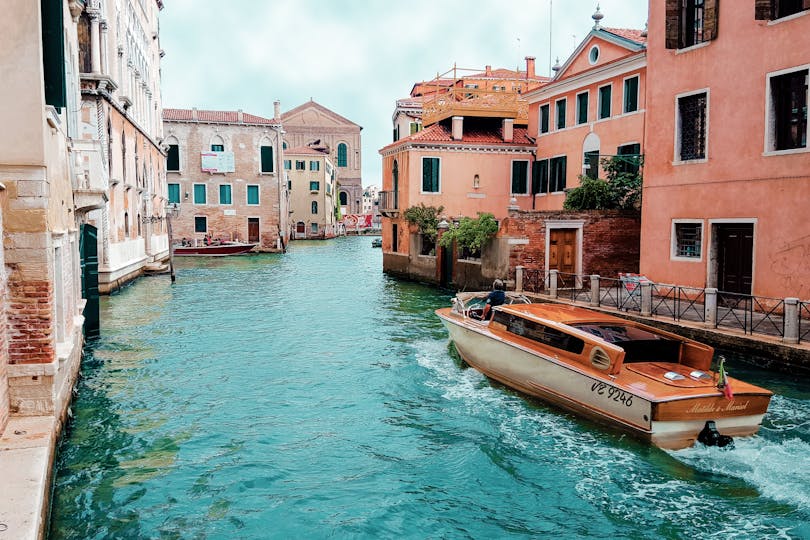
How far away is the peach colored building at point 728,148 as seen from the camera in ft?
44.0

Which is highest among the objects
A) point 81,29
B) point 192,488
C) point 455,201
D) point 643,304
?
point 81,29

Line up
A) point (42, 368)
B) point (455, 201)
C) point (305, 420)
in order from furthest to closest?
point (455, 201) < point (305, 420) < point (42, 368)

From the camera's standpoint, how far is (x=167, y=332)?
53.2ft

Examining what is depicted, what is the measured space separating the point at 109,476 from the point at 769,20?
14138mm

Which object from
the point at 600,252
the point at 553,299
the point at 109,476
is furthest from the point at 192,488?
the point at 600,252

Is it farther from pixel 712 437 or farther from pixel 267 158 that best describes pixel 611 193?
pixel 267 158

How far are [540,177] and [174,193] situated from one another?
98.0ft

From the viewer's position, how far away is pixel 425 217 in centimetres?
2712

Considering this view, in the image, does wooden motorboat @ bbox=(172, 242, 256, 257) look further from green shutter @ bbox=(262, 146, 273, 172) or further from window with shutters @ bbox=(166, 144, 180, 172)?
green shutter @ bbox=(262, 146, 273, 172)

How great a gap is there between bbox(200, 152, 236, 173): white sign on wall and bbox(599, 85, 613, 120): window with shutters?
103 ft

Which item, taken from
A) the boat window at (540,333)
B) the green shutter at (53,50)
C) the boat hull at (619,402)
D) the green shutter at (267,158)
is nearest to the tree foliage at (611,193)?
the boat window at (540,333)

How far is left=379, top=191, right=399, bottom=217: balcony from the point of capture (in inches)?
1150

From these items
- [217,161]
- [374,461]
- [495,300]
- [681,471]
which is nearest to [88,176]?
[495,300]

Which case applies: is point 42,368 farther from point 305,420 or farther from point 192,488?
point 305,420
